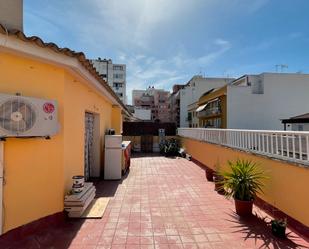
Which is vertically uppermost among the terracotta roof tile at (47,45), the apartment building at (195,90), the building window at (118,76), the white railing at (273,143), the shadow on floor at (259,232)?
the building window at (118,76)

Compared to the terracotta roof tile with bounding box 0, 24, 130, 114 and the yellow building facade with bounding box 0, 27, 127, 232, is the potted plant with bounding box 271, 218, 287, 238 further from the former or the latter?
the terracotta roof tile with bounding box 0, 24, 130, 114

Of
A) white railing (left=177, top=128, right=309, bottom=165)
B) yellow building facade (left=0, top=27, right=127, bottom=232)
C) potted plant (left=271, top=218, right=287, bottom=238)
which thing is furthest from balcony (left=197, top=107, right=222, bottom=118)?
yellow building facade (left=0, top=27, right=127, bottom=232)

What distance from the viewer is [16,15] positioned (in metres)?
4.31

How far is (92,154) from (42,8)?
17.9 feet

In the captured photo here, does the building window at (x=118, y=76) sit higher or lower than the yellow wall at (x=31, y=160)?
higher

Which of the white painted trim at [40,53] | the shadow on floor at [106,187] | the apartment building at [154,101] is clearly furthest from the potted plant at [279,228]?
the apartment building at [154,101]

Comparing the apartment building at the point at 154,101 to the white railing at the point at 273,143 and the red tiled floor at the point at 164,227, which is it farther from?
the red tiled floor at the point at 164,227

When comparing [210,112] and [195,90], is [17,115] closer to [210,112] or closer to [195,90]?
[210,112]

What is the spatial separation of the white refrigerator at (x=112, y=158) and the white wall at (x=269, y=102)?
19555 mm

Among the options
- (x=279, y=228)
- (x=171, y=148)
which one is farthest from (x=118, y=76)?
(x=279, y=228)

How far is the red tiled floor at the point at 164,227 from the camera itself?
12.1 ft

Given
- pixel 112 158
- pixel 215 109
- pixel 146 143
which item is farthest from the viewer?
pixel 215 109

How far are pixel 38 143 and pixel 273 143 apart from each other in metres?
5.41

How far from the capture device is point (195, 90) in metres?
46.0
